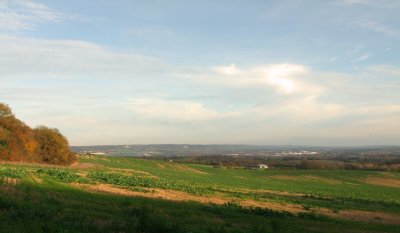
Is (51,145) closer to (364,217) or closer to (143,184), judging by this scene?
(143,184)

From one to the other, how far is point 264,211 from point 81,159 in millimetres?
74603

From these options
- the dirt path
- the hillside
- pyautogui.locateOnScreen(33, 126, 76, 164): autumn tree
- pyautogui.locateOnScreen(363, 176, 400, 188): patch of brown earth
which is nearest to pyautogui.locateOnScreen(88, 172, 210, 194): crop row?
the dirt path

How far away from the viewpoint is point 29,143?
2672 inches

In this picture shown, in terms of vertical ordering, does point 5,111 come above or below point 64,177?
above

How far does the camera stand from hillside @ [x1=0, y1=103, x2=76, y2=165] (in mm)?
64688

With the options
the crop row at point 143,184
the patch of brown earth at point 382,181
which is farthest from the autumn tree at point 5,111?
the patch of brown earth at point 382,181

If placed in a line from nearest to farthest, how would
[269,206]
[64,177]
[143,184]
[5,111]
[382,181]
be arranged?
[269,206] < [64,177] < [143,184] < [5,111] < [382,181]

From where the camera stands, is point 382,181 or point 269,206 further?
point 382,181

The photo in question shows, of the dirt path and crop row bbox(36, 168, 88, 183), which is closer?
the dirt path

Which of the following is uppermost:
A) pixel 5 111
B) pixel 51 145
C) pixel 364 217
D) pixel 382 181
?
pixel 5 111

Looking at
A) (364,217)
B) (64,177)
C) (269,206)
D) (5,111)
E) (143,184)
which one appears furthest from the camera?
(5,111)

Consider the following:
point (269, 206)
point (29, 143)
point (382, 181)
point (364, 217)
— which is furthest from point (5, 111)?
point (382, 181)

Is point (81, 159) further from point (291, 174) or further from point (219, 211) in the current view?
point (219, 211)

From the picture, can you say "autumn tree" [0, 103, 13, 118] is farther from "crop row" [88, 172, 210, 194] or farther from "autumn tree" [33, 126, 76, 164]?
"crop row" [88, 172, 210, 194]
